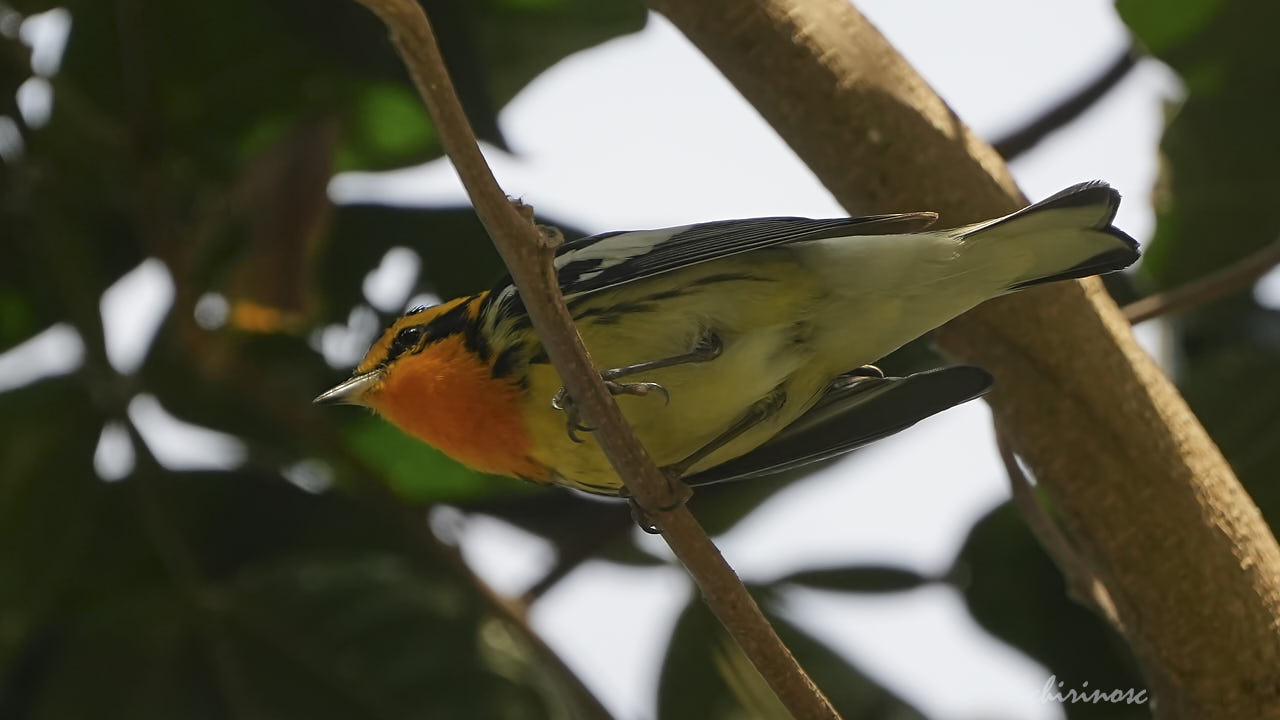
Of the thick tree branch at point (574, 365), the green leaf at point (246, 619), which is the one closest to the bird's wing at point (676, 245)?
the thick tree branch at point (574, 365)

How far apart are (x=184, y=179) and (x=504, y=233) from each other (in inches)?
90.0

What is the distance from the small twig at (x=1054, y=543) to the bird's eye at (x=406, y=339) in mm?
1143

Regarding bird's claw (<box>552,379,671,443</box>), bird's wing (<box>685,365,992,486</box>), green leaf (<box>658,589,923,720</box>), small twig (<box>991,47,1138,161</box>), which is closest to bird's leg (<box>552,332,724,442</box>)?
bird's claw (<box>552,379,671,443</box>)

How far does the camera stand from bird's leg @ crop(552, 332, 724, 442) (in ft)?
6.17

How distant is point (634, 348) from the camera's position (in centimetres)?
220

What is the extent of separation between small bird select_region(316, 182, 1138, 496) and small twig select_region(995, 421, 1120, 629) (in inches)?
10.3

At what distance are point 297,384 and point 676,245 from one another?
5.09 ft

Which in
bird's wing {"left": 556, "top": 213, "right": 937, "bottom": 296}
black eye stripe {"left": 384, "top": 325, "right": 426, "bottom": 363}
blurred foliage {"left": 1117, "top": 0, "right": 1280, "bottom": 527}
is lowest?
blurred foliage {"left": 1117, "top": 0, "right": 1280, "bottom": 527}

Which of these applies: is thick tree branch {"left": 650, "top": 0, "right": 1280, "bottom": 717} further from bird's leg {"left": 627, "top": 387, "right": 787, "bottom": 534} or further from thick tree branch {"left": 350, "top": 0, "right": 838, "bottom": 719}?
thick tree branch {"left": 350, "top": 0, "right": 838, "bottom": 719}

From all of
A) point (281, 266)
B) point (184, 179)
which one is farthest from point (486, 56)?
point (184, 179)

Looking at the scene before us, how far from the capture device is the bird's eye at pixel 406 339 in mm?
2574

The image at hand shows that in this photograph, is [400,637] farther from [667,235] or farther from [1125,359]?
[1125,359]

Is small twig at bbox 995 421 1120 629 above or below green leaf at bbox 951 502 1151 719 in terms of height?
above

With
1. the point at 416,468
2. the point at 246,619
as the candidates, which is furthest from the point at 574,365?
the point at 416,468
